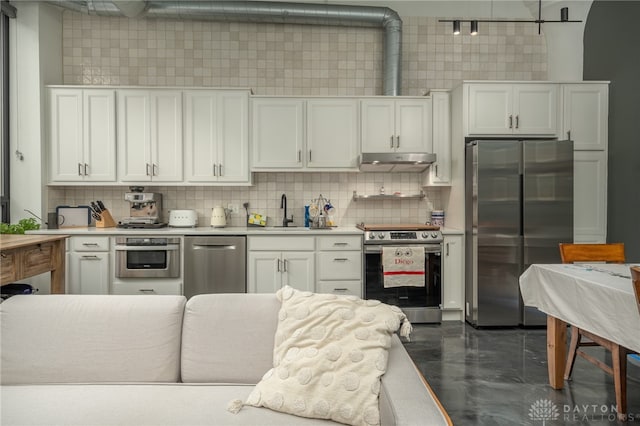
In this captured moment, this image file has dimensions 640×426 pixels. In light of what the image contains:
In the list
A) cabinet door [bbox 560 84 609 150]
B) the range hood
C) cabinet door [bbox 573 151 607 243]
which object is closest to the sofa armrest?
the range hood

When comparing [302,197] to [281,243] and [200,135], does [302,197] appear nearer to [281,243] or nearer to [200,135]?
[281,243]

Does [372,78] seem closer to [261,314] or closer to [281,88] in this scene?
[281,88]

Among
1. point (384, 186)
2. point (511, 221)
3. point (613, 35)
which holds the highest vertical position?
point (613, 35)

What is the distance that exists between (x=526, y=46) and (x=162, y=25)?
443 centimetres

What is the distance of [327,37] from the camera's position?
4816 mm

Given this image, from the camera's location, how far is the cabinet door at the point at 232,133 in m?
4.37

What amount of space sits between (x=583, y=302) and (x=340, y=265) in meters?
2.33

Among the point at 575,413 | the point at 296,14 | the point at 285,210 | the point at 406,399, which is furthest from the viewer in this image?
the point at 285,210

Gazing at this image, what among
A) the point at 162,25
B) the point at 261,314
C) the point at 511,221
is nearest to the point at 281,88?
the point at 162,25

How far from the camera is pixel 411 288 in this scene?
414 centimetres

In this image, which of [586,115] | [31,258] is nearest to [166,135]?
[31,258]

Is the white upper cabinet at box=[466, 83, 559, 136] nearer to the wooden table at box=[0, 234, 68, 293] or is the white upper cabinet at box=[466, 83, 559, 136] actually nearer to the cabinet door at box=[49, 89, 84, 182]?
the wooden table at box=[0, 234, 68, 293]

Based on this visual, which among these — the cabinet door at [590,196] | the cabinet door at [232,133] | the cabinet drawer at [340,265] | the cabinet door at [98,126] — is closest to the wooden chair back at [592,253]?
the cabinet door at [590,196]

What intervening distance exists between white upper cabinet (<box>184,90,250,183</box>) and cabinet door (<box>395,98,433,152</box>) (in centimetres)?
171
